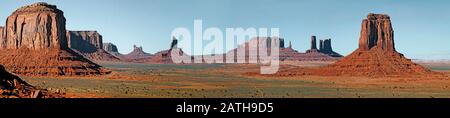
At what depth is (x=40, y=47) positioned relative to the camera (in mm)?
108562

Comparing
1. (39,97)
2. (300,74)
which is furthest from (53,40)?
(39,97)

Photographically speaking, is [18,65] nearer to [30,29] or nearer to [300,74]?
[30,29]

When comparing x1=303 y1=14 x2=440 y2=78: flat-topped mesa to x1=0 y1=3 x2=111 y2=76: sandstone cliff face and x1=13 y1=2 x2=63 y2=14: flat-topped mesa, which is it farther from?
x1=13 y1=2 x2=63 y2=14: flat-topped mesa

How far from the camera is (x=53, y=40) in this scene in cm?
11006

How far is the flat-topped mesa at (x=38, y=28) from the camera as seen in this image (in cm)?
10981

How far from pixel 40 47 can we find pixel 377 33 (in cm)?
8013

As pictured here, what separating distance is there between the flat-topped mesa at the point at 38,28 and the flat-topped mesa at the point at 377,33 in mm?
72515

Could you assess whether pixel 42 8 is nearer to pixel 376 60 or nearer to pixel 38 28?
pixel 38 28

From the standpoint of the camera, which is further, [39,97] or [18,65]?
[18,65]

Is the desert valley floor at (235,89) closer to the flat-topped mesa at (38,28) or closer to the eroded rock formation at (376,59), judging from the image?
the eroded rock formation at (376,59)

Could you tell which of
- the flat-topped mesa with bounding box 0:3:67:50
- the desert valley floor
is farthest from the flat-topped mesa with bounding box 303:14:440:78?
the flat-topped mesa with bounding box 0:3:67:50

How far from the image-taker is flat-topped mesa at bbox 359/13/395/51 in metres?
129
